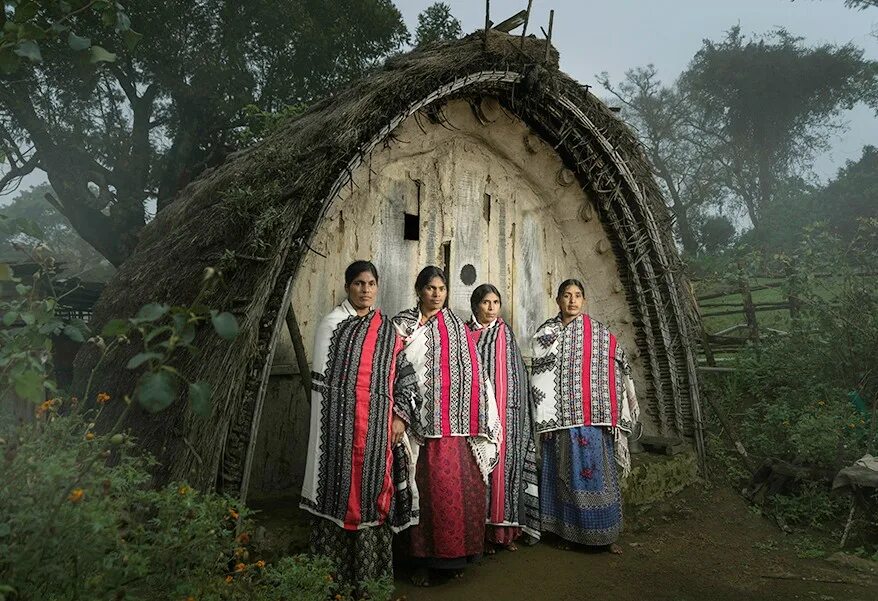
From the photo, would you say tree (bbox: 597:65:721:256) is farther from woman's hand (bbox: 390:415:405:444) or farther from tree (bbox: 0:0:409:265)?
woman's hand (bbox: 390:415:405:444)

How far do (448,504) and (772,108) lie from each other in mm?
22998

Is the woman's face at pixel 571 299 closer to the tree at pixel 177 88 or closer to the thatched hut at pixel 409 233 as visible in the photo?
the thatched hut at pixel 409 233

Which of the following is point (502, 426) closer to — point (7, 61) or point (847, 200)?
point (7, 61)

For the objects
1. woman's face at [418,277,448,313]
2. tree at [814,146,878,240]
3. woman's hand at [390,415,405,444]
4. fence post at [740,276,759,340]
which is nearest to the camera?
woman's hand at [390,415,405,444]

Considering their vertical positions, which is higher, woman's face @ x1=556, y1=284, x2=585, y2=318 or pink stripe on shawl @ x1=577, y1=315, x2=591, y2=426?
woman's face @ x1=556, y1=284, x2=585, y2=318

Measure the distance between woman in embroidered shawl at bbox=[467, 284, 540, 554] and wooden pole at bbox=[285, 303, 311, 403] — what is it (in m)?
1.05

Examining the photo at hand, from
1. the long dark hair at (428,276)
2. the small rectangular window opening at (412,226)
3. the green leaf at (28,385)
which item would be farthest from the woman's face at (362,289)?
the green leaf at (28,385)

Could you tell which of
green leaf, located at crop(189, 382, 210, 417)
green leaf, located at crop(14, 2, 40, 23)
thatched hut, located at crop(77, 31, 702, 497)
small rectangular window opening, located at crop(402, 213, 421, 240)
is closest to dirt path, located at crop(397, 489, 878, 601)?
thatched hut, located at crop(77, 31, 702, 497)

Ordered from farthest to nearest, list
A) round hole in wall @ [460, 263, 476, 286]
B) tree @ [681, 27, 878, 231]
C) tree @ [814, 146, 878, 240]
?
tree @ [681, 27, 878, 231] < tree @ [814, 146, 878, 240] < round hole in wall @ [460, 263, 476, 286]

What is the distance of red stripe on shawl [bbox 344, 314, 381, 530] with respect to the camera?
3.37 meters

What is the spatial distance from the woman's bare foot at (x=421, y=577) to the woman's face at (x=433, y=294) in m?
1.44

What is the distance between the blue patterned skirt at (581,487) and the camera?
169 inches

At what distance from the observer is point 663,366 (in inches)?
230

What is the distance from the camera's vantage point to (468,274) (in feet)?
17.0
